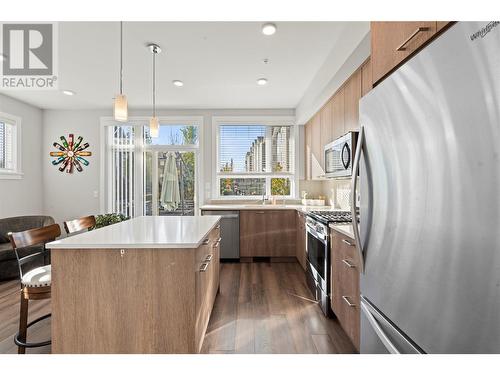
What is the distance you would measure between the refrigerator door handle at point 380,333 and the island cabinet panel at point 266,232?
9.50 feet

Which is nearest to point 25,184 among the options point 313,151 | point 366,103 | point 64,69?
point 64,69

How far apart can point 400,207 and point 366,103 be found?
522 millimetres

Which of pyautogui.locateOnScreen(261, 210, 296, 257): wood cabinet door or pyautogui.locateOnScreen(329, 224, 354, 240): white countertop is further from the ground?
pyautogui.locateOnScreen(329, 224, 354, 240): white countertop

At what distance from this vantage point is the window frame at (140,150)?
4.92 meters

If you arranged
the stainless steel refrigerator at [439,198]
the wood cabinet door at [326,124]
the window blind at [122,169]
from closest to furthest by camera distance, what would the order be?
the stainless steel refrigerator at [439,198] < the wood cabinet door at [326,124] < the window blind at [122,169]

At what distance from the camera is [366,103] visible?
122 centimetres

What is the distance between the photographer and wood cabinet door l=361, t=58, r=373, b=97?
88.0 inches

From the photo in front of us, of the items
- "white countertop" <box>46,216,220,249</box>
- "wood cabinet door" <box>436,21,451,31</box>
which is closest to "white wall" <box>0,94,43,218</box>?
"white countertop" <box>46,216,220,249</box>

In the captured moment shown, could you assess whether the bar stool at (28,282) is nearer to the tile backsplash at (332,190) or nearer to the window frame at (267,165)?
the tile backsplash at (332,190)

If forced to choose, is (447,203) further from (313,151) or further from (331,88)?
(313,151)

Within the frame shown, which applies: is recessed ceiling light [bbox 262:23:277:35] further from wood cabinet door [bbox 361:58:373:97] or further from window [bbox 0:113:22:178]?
window [bbox 0:113:22:178]

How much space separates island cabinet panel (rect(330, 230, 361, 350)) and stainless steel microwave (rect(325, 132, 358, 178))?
712 mm
